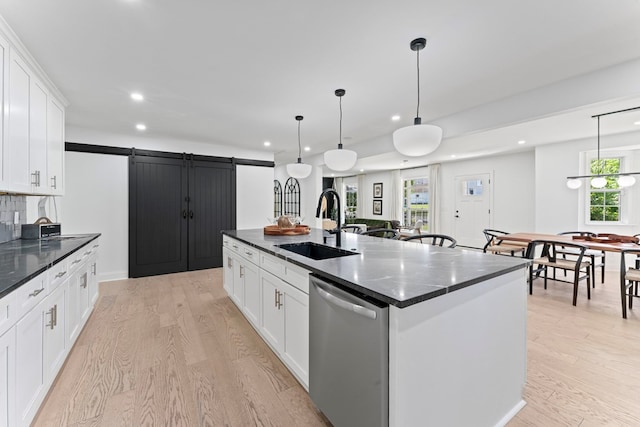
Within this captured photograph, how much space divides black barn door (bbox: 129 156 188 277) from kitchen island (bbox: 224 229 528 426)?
394 centimetres

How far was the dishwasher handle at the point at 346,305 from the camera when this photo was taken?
1.17m

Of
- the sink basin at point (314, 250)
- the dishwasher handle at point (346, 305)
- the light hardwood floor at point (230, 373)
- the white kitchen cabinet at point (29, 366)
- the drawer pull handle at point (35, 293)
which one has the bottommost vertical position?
the light hardwood floor at point (230, 373)

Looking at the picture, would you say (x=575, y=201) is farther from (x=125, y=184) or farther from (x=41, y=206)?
(x=41, y=206)

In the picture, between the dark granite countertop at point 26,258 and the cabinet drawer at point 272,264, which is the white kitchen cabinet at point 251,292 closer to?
the cabinet drawer at point 272,264

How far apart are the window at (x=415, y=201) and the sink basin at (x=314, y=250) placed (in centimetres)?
712

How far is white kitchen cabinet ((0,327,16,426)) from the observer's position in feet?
4.01

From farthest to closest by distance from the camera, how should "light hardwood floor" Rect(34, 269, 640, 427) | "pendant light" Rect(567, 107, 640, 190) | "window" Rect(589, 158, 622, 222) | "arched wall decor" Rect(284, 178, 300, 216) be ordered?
1. "arched wall decor" Rect(284, 178, 300, 216)
2. "window" Rect(589, 158, 622, 222)
3. "pendant light" Rect(567, 107, 640, 190)
4. "light hardwood floor" Rect(34, 269, 640, 427)

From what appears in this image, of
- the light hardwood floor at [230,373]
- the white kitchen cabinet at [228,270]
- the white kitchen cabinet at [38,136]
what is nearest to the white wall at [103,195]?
the light hardwood floor at [230,373]

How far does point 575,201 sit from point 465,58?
500 centimetres

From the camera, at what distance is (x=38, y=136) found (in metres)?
2.56

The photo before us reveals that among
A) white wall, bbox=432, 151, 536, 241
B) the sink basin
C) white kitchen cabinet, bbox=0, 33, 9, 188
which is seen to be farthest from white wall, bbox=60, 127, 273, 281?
white wall, bbox=432, 151, 536, 241

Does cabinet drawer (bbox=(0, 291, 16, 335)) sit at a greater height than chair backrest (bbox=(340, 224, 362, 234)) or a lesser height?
lesser

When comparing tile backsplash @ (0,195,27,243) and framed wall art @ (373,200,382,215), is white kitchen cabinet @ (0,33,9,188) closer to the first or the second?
tile backsplash @ (0,195,27,243)

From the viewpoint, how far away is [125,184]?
4.68 m
